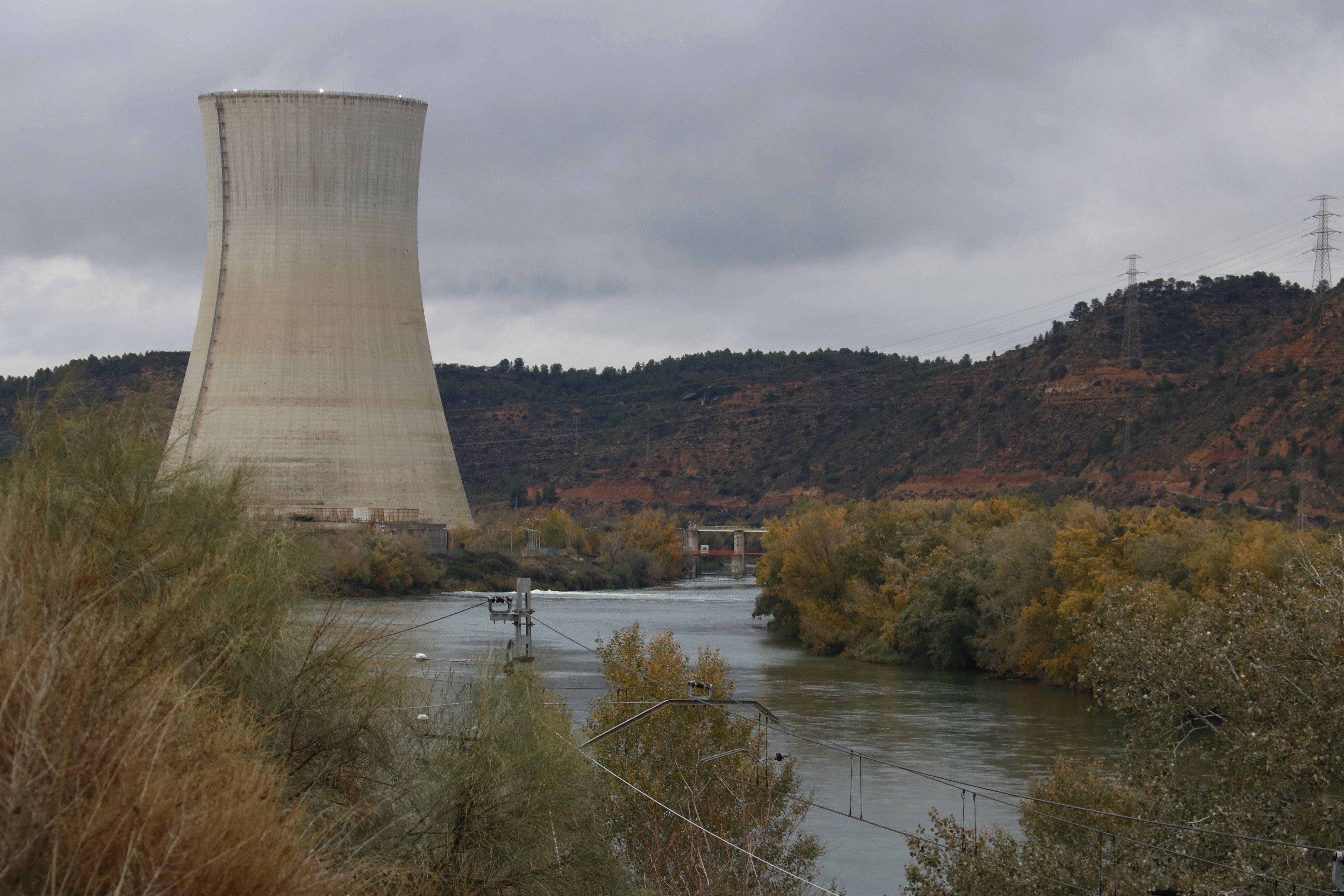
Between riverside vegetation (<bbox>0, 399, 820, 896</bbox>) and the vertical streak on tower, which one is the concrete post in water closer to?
the vertical streak on tower

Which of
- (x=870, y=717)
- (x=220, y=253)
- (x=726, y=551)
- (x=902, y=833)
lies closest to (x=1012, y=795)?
(x=902, y=833)

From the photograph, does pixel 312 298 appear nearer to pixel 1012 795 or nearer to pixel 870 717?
pixel 870 717

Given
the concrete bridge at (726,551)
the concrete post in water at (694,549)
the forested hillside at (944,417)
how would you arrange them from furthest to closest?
the concrete post in water at (694,549) → the concrete bridge at (726,551) → the forested hillside at (944,417)

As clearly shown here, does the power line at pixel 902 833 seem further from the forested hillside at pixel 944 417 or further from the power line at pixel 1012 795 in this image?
the forested hillside at pixel 944 417

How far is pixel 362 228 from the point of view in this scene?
87.9 feet

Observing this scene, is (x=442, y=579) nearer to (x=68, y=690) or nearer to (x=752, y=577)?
(x=752, y=577)

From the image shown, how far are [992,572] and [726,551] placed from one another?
3135cm

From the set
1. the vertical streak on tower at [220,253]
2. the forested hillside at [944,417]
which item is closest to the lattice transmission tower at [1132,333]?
the forested hillside at [944,417]

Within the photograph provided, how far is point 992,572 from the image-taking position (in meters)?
24.5

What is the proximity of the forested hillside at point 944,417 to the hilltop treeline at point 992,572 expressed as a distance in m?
6.80

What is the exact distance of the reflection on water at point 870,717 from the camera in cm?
1222

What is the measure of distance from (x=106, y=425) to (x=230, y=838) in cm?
420

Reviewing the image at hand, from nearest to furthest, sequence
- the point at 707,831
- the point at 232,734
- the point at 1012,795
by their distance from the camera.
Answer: the point at 232,734 → the point at 707,831 → the point at 1012,795

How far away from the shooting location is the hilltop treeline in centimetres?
2078
